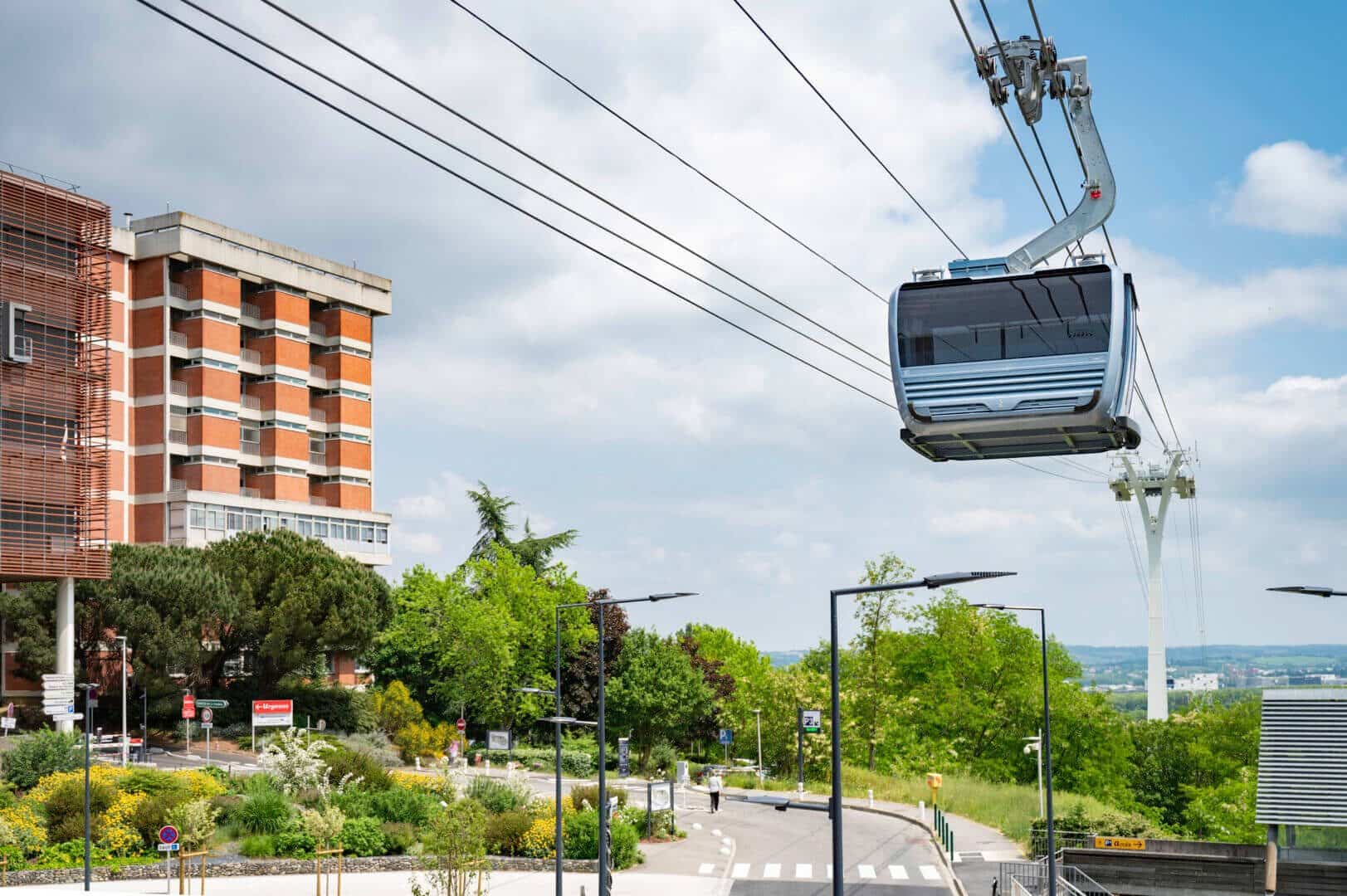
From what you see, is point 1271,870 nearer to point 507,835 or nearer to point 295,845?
point 507,835

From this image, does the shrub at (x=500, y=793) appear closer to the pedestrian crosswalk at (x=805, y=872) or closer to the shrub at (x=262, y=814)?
the shrub at (x=262, y=814)

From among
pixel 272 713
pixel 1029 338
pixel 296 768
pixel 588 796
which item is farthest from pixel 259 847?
pixel 1029 338

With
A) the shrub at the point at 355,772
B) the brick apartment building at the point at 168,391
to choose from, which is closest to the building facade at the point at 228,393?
the brick apartment building at the point at 168,391

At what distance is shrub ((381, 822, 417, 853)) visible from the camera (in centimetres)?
4594

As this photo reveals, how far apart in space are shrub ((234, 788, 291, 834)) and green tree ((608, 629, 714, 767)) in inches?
1288

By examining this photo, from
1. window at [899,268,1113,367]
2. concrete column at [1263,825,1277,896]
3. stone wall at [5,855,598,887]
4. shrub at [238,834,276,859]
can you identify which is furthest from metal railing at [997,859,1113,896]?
window at [899,268,1113,367]

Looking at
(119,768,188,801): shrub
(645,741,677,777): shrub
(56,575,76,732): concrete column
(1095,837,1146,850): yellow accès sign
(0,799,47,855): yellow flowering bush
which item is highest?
(56,575,76,732): concrete column

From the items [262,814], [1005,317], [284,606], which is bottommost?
[262,814]

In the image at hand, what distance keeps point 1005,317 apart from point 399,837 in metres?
33.3

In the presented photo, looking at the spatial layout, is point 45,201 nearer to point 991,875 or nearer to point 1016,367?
point 991,875

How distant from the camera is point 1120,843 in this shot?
4703 cm

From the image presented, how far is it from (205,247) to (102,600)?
27654 mm

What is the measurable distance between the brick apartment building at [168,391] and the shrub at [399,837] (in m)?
28.7

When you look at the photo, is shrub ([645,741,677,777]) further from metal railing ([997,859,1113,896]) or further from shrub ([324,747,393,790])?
metal railing ([997,859,1113,896])
